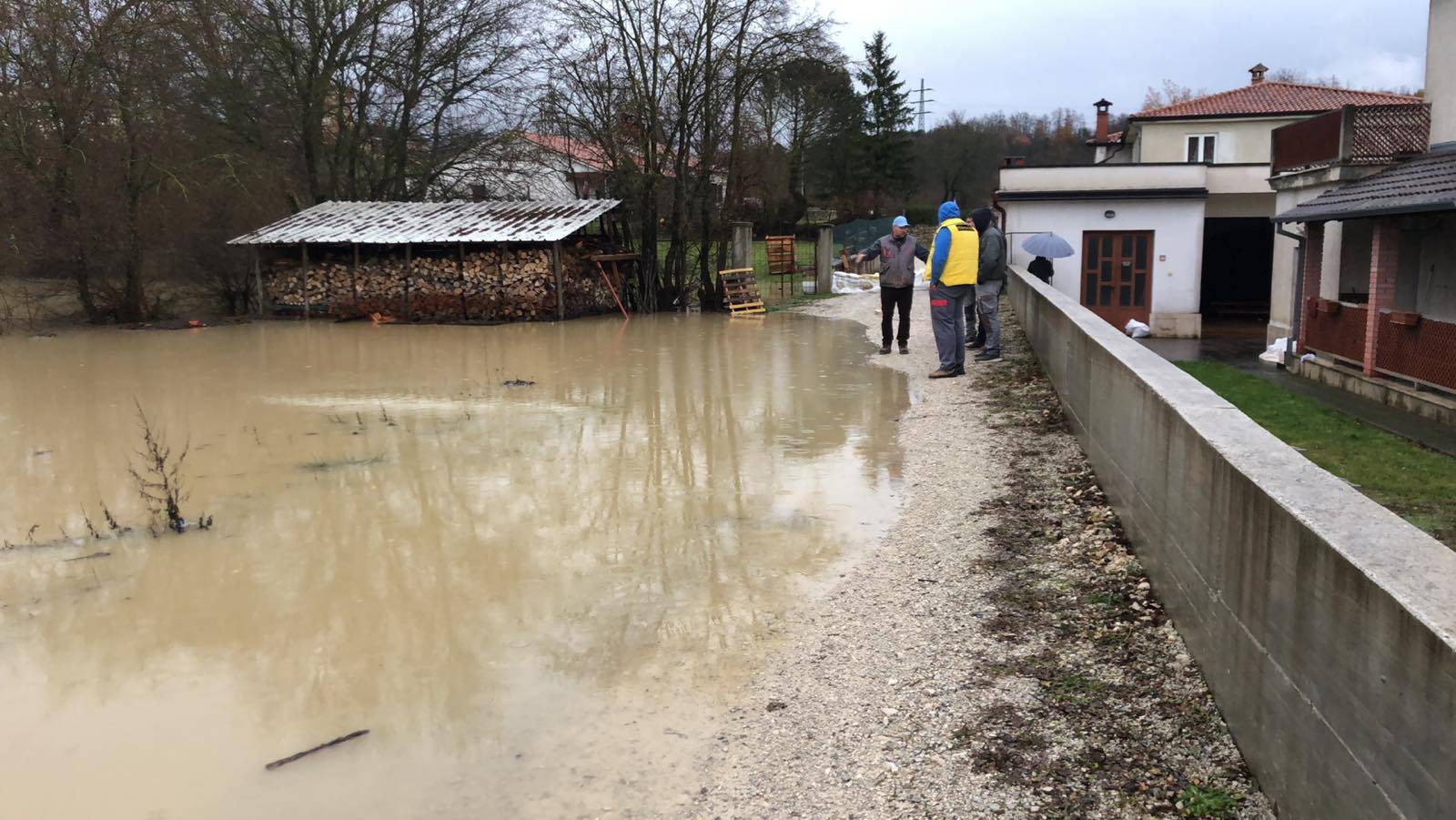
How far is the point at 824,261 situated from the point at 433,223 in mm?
10912

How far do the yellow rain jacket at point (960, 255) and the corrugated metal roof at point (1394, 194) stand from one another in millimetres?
5216

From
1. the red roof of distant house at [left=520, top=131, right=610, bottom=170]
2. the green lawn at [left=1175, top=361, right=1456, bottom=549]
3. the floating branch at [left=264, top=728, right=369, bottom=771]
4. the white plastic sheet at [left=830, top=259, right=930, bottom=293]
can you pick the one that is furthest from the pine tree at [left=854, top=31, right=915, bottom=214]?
the floating branch at [left=264, top=728, right=369, bottom=771]

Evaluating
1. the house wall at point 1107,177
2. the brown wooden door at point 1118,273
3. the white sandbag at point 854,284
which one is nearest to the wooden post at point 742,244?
the white sandbag at point 854,284

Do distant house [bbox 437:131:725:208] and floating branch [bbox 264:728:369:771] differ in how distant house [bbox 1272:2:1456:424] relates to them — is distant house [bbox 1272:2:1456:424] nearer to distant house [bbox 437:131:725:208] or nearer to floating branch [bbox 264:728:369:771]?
distant house [bbox 437:131:725:208]

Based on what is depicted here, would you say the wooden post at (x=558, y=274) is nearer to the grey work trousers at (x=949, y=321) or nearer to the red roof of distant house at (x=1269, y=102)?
the grey work trousers at (x=949, y=321)

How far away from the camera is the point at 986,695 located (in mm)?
4113

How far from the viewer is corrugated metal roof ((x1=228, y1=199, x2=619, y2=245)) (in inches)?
899

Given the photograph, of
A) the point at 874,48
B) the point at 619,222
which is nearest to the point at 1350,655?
the point at 619,222

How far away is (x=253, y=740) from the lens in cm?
399

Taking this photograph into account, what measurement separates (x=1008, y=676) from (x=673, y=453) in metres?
4.90

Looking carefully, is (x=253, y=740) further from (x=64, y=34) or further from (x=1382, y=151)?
(x=64, y=34)

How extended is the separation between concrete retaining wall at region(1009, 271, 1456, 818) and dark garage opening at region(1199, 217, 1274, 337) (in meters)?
27.0

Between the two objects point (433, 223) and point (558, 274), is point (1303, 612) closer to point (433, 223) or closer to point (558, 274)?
point (558, 274)

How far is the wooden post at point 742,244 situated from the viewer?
26.2m
